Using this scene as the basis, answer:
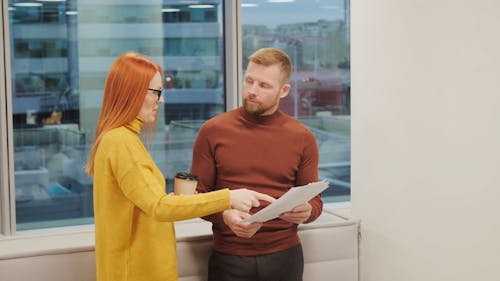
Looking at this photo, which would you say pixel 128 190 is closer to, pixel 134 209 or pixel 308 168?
pixel 134 209

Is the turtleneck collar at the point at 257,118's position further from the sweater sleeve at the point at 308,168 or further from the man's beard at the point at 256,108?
the sweater sleeve at the point at 308,168

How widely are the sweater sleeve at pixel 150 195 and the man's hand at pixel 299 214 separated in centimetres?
52

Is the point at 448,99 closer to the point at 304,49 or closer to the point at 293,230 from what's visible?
the point at 293,230

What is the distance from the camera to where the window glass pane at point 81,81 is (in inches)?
145

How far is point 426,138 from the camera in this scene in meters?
3.10

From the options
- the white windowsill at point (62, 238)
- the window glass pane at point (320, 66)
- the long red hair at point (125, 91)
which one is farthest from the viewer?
the window glass pane at point (320, 66)

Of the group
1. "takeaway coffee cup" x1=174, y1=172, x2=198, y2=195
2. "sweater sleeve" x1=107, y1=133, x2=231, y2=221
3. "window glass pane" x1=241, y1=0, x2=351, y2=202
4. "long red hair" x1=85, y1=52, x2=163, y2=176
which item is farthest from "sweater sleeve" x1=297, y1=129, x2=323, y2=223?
"window glass pane" x1=241, y1=0, x2=351, y2=202

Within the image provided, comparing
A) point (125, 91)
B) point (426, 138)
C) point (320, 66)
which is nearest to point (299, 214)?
point (426, 138)

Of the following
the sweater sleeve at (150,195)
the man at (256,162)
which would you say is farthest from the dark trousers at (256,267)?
the sweater sleeve at (150,195)

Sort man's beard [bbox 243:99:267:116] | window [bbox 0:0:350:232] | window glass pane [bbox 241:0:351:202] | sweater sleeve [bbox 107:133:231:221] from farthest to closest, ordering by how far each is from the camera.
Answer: window glass pane [bbox 241:0:351:202]
window [bbox 0:0:350:232]
man's beard [bbox 243:99:267:116]
sweater sleeve [bbox 107:133:231:221]

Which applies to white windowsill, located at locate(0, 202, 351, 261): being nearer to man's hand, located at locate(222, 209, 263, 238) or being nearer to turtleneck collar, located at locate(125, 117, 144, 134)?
man's hand, located at locate(222, 209, 263, 238)

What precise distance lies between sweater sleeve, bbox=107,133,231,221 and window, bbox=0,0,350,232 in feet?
4.32

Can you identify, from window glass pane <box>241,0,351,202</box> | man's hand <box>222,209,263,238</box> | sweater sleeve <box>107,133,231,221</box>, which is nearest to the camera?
sweater sleeve <box>107,133,231,221</box>

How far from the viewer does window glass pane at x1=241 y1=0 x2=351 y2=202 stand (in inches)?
167
